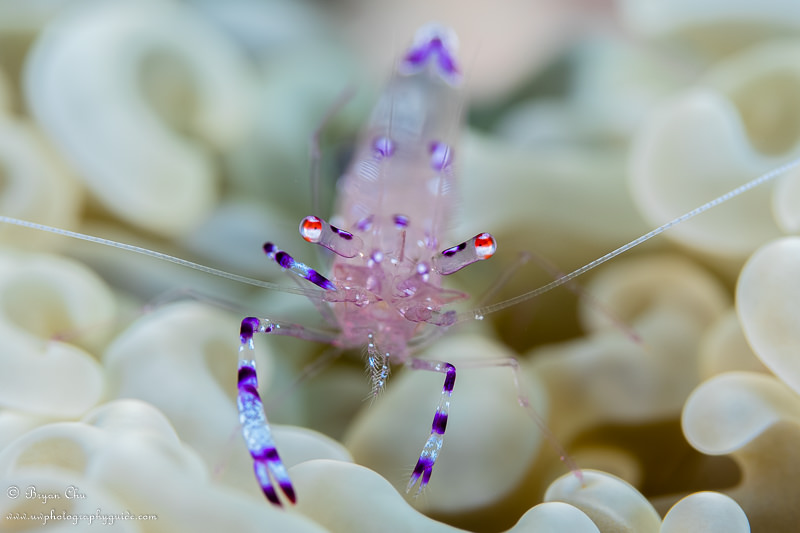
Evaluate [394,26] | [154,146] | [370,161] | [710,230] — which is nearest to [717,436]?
[710,230]

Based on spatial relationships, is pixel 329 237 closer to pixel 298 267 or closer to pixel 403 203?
pixel 298 267

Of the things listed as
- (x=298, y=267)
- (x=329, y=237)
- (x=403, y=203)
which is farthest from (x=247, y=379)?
(x=403, y=203)

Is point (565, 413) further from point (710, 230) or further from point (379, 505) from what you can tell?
point (379, 505)

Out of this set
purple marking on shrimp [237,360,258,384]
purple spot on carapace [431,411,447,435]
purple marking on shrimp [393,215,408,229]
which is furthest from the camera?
purple marking on shrimp [393,215,408,229]

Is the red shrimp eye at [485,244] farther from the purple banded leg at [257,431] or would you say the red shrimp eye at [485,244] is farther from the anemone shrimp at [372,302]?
the purple banded leg at [257,431]

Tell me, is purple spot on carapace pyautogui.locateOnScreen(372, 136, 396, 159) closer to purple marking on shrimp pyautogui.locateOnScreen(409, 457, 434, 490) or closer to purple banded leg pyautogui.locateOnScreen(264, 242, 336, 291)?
purple banded leg pyautogui.locateOnScreen(264, 242, 336, 291)

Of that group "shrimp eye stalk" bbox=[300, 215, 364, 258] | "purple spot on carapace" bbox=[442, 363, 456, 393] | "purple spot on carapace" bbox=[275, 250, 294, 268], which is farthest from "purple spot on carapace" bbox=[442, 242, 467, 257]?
"purple spot on carapace" bbox=[275, 250, 294, 268]

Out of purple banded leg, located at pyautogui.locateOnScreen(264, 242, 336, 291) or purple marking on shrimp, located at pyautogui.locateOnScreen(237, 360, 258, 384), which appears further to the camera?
purple banded leg, located at pyautogui.locateOnScreen(264, 242, 336, 291)

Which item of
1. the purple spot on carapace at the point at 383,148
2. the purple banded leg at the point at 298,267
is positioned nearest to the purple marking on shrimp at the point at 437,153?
the purple spot on carapace at the point at 383,148

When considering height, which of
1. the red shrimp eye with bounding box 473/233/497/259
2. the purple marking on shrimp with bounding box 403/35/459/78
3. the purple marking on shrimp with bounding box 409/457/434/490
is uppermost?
the purple marking on shrimp with bounding box 403/35/459/78
